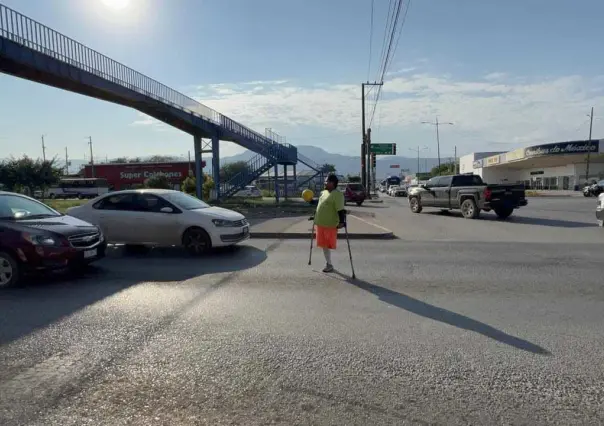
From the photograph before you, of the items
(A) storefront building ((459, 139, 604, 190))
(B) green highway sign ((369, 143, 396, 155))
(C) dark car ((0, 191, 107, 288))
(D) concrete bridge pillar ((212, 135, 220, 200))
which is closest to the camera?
(C) dark car ((0, 191, 107, 288))

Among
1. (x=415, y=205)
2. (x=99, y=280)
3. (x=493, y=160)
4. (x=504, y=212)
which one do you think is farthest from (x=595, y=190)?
(x=99, y=280)

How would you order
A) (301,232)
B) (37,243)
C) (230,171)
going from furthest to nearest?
(230,171) < (301,232) < (37,243)

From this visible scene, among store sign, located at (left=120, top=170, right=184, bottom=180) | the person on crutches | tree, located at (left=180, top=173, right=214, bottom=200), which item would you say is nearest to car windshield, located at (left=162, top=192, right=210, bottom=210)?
the person on crutches

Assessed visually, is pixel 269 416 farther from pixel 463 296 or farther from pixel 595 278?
pixel 595 278

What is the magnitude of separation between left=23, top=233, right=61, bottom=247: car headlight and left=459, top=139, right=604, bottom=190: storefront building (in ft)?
148

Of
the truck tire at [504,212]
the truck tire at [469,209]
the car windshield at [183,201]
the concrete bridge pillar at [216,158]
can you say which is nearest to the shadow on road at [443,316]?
the car windshield at [183,201]

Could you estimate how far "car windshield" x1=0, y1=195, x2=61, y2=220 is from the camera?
289 inches

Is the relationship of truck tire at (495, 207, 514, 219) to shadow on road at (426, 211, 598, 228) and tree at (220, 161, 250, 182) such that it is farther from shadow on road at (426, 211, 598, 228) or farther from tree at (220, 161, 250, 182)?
tree at (220, 161, 250, 182)

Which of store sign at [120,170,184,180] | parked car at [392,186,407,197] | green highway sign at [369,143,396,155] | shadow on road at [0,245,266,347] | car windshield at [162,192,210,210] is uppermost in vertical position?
green highway sign at [369,143,396,155]

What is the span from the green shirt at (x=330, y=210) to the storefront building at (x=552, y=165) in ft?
138

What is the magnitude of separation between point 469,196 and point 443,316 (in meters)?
14.3

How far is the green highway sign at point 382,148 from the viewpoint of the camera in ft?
165

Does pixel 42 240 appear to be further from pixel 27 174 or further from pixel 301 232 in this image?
pixel 27 174

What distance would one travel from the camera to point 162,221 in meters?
9.95
